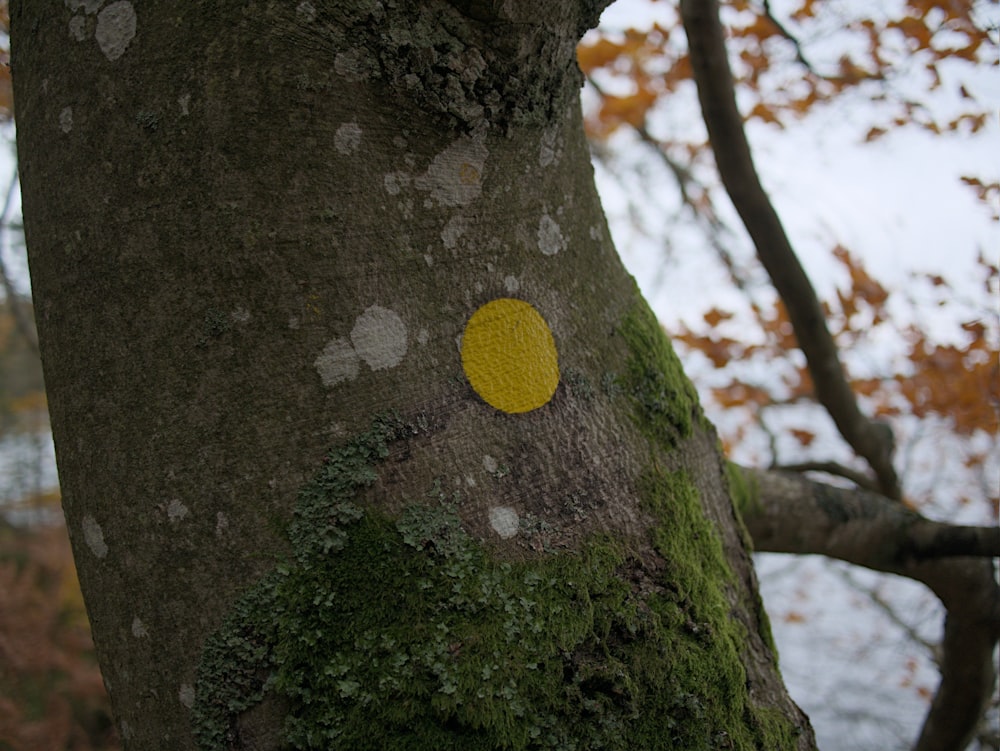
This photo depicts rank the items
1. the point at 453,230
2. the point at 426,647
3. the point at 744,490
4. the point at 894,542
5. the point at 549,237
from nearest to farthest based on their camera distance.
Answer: the point at 426,647, the point at 453,230, the point at 549,237, the point at 744,490, the point at 894,542

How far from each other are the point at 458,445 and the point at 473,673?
307 millimetres

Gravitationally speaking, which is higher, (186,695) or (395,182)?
(395,182)

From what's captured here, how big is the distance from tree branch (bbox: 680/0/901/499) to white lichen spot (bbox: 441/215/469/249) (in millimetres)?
1504

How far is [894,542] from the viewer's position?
2.18m

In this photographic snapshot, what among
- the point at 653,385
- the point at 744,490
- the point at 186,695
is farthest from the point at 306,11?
the point at 744,490

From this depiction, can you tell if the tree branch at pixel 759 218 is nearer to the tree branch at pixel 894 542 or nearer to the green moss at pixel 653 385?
the tree branch at pixel 894 542

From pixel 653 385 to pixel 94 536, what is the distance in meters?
0.93

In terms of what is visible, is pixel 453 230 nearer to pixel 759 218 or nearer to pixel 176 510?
pixel 176 510

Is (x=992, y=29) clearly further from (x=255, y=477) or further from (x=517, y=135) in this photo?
(x=255, y=477)

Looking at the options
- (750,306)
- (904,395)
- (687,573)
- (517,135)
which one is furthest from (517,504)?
(750,306)

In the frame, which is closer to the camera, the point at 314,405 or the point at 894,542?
the point at 314,405

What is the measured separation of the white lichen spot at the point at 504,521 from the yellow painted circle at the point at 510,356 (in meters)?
0.15

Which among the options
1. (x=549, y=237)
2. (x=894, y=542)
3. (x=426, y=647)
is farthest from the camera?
(x=894, y=542)

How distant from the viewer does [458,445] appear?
0.91 metres
